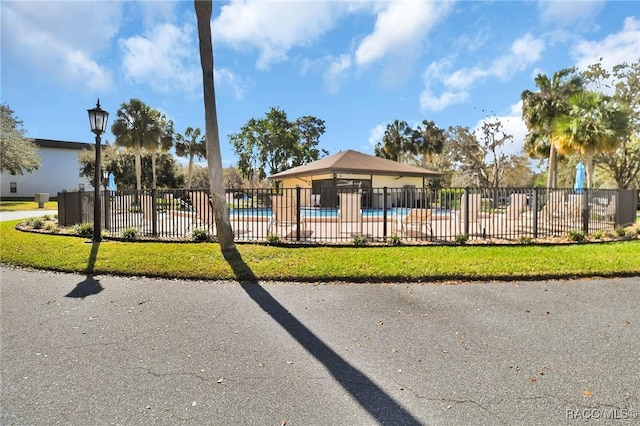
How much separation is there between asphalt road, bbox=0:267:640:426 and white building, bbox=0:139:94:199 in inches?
2115

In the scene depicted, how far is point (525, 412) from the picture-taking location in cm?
251

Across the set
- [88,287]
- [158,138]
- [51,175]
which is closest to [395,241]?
[88,287]

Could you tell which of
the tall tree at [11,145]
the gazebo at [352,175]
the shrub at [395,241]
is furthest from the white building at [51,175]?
the shrub at [395,241]

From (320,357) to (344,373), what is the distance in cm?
37

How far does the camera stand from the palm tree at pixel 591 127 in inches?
624

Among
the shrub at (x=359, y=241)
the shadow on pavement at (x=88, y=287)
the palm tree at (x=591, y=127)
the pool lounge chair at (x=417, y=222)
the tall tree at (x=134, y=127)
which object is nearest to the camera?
the shadow on pavement at (x=88, y=287)

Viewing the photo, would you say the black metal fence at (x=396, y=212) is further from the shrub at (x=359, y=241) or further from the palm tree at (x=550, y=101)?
the palm tree at (x=550, y=101)

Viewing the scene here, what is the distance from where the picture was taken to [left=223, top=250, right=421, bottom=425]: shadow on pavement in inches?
98.6

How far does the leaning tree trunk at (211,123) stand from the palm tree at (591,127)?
52.3ft

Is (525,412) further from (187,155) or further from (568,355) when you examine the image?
(187,155)

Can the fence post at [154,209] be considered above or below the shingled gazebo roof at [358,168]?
below

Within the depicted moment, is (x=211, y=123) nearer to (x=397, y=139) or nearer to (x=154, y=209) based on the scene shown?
(x=154, y=209)

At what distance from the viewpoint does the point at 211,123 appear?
7602 mm

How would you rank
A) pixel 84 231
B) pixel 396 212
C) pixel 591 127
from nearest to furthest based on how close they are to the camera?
1. pixel 84 231
2. pixel 396 212
3. pixel 591 127
